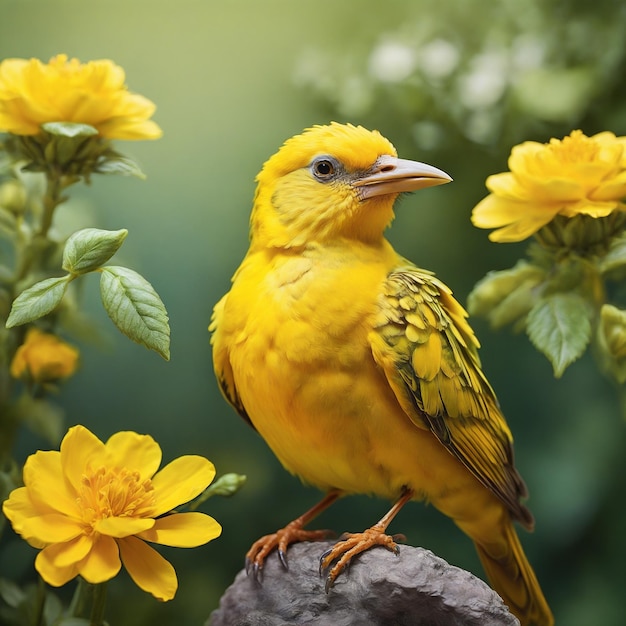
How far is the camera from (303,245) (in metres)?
0.97

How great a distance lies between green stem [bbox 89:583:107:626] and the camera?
86 centimetres

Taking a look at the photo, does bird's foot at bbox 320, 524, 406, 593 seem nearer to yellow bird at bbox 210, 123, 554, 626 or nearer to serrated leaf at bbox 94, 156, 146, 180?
yellow bird at bbox 210, 123, 554, 626

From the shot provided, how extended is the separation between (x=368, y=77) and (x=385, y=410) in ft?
2.36

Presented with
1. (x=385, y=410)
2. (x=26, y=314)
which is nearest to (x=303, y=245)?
(x=385, y=410)

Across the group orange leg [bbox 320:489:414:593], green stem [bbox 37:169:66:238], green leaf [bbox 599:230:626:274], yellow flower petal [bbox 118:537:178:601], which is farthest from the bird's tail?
green stem [bbox 37:169:66:238]

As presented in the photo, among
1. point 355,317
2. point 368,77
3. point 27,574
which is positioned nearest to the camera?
point 355,317

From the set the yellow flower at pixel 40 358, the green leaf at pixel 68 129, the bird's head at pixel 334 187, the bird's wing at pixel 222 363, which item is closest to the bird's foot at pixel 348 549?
the bird's wing at pixel 222 363

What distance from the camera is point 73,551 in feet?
2.55

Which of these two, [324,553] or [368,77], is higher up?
[368,77]

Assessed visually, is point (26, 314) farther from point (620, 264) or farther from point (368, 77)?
point (368, 77)

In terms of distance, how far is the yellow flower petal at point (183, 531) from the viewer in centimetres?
81

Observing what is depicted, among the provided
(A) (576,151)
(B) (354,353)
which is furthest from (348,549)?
(A) (576,151)

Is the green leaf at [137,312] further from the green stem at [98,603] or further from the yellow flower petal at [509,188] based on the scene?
the yellow flower petal at [509,188]

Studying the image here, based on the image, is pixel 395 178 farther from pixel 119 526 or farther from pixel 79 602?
pixel 79 602
